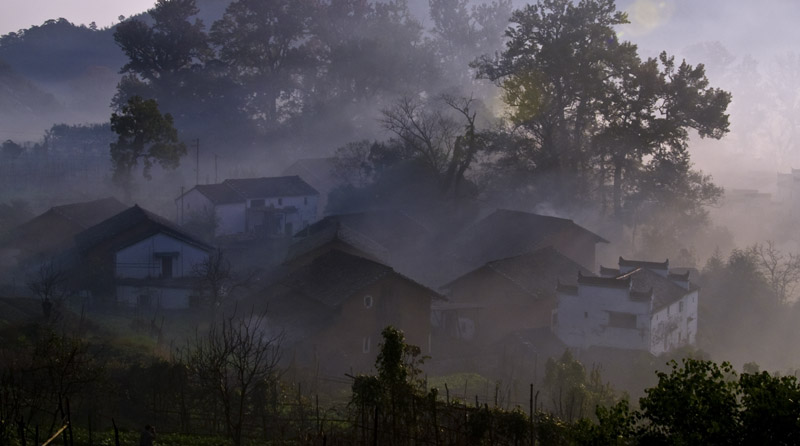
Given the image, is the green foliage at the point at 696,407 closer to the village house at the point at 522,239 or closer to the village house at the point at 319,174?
the village house at the point at 522,239

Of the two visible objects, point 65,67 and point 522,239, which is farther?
point 65,67

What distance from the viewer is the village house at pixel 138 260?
27734mm

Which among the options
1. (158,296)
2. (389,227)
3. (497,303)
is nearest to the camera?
(497,303)

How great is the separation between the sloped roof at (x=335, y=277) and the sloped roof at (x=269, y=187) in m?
15.3

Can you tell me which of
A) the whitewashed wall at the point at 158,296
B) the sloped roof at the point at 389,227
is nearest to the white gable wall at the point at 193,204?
the sloped roof at the point at 389,227

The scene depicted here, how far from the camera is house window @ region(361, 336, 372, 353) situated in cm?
2314

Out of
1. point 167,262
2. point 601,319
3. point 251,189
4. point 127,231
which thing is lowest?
point 601,319

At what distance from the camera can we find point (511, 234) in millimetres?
33531

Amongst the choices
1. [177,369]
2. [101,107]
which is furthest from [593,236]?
[101,107]

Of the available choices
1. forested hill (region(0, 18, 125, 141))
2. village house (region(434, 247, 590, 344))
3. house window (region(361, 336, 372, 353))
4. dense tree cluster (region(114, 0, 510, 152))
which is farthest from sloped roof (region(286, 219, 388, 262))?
forested hill (region(0, 18, 125, 141))

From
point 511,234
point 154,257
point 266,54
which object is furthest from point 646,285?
point 266,54

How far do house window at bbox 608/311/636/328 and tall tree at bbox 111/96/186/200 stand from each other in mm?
23034

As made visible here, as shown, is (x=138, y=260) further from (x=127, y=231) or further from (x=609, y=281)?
(x=609, y=281)

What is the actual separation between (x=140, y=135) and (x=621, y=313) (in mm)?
24288
